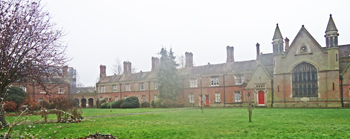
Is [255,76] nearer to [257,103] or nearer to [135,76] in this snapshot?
[257,103]

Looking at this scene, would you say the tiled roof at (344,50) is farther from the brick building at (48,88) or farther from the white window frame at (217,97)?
the brick building at (48,88)

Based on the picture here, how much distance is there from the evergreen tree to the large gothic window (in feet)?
66.5

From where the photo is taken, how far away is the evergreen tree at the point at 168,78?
4944cm

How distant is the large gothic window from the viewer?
34.8m

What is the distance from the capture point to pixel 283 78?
121 feet

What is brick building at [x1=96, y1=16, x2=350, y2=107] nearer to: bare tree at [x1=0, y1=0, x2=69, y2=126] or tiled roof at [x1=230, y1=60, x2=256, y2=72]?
tiled roof at [x1=230, y1=60, x2=256, y2=72]

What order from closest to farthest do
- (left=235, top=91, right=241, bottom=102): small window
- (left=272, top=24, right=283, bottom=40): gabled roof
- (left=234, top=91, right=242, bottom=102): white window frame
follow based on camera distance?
(left=272, top=24, right=283, bottom=40): gabled roof < (left=234, top=91, right=242, bottom=102): white window frame < (left=235, top=91, right=241, bottom=102): small window

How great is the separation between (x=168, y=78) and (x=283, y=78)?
19687 mm

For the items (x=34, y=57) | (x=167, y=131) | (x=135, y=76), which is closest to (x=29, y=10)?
(x=34, y=57)

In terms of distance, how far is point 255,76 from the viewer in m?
40.4

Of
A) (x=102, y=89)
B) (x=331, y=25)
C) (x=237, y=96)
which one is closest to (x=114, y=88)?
(x=102, y=89)

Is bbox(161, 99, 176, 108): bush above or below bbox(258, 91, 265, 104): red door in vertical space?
below

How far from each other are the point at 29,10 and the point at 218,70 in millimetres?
36247

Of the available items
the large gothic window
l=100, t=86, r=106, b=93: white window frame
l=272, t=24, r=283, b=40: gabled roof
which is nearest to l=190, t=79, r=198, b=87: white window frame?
l=272, t=24, r=283, b=40: gabled roof
